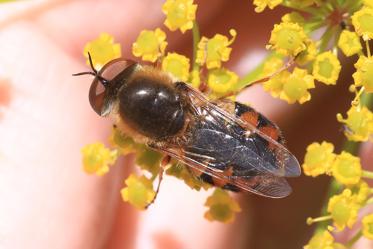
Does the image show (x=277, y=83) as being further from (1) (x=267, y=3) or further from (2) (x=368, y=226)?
(2) (x=368, y=226)

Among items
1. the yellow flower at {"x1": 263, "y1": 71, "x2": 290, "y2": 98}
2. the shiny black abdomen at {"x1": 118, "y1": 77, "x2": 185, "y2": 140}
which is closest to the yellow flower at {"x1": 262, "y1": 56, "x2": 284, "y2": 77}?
the yellow flower at {"x1": 263, "y1": 71, "x2": 290, "y2": 98}

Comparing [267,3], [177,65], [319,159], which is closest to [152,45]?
[177,65]

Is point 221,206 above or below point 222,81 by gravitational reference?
below

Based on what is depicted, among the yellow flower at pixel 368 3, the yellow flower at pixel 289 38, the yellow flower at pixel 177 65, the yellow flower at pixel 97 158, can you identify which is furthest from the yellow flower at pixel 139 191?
the yellow flower at pixel 368 3

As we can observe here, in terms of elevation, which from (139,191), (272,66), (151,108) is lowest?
(139,191)

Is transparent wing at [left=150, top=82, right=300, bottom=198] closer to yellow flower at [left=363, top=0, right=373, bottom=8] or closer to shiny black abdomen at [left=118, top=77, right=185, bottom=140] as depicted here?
shiny black abdomen at [left=118, top=77, right=185, bottom=140]

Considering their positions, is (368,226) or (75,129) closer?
(368,226)
